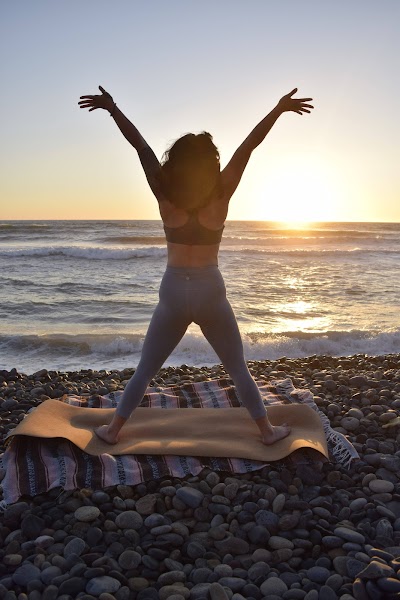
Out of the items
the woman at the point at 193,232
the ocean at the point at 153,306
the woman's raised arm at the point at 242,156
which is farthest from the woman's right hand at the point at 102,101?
the ocean at the point at 153,306

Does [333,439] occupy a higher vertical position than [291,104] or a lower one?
lower

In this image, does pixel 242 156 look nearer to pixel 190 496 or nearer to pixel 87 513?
pixel 190 496

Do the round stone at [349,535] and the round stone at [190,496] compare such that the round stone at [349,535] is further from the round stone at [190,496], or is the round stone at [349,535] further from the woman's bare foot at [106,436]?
the woman's bare foot at [106,436]

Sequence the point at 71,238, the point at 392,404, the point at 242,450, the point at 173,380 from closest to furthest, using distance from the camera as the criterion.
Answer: the point at 242,450 < the point at 392,404 < the point at 173,380 < the point at 71,238

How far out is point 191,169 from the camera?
136 inches

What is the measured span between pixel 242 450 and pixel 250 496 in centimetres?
47

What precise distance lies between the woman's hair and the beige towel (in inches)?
68.5

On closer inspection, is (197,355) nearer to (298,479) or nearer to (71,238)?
(298,479)

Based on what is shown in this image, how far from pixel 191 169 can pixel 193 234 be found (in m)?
0.42

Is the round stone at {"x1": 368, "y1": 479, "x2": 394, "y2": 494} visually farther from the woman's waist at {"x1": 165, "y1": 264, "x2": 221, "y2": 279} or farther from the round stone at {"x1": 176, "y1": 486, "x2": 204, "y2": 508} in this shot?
the woman's waist at {"x1": 165, "y1": 264, "x2": 221, "y2": 279}

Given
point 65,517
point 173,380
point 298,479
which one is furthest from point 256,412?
point 173,380

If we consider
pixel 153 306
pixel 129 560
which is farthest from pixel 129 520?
pixel 153 306

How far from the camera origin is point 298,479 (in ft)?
12.2

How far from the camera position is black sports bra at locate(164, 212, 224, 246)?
3.65m
